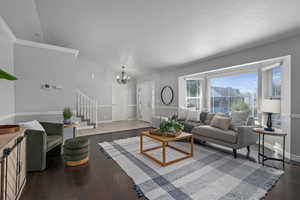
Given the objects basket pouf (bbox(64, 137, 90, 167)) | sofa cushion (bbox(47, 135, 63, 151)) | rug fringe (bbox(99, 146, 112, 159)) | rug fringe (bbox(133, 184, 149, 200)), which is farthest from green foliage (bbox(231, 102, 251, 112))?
sofa cushion (bbox(47, 135, 63, 151))

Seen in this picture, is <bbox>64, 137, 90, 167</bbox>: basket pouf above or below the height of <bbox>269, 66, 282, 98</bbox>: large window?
below

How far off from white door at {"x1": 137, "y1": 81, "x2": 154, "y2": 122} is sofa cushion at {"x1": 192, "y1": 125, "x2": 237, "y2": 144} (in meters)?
3.55

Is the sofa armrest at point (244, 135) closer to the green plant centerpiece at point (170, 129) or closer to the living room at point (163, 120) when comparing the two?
the living room at point (163, 120)

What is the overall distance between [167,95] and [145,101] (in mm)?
1771

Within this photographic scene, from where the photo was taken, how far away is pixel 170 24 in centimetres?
290

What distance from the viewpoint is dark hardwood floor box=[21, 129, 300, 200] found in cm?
176

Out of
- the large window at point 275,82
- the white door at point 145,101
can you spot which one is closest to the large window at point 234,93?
the large window at point 275,82

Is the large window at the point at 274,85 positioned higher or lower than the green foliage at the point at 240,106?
higher

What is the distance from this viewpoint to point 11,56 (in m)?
3.22

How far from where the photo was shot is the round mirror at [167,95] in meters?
5.72

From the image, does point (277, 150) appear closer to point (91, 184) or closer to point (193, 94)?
point (193, 94)

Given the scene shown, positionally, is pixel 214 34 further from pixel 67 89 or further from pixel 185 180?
pixel 67 89

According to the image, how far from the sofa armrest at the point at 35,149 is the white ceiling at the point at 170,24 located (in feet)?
8.14

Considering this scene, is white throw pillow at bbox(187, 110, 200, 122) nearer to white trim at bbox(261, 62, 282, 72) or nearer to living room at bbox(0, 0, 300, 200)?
living room at bbox(0, 0, 300, 200)
